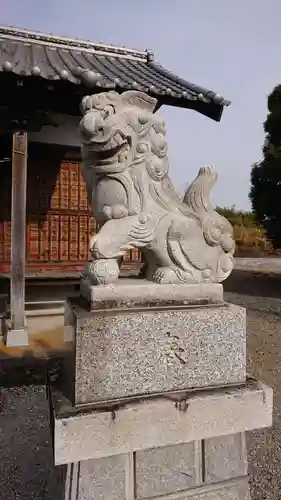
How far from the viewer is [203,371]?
5.75 feet

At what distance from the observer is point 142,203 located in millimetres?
1797

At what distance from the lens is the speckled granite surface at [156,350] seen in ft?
5.16

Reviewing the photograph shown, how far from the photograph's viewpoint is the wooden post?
4.29 metres

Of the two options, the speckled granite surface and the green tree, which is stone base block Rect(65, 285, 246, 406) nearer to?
the speckled granite surface

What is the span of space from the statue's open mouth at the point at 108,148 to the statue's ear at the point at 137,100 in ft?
0.67

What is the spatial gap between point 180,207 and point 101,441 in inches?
44.6

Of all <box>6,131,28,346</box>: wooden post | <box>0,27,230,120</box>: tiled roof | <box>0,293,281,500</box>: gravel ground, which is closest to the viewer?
<box>0,293,281,500</box>: gravel ground

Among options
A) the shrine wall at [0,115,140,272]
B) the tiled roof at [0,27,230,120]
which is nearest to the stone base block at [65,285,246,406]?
the tiled roof at [0,27,230,120]

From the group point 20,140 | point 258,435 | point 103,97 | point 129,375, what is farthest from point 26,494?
point 20,140

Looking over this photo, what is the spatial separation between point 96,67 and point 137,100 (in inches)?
155

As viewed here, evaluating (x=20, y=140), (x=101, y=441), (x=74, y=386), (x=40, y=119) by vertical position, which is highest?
(x=40, y=119)

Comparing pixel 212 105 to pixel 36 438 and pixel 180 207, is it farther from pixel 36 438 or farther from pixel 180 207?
pixel 36 438

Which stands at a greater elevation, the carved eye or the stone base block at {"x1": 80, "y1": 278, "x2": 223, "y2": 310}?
the carved eye

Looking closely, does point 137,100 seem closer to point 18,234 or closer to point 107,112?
point 107,112
